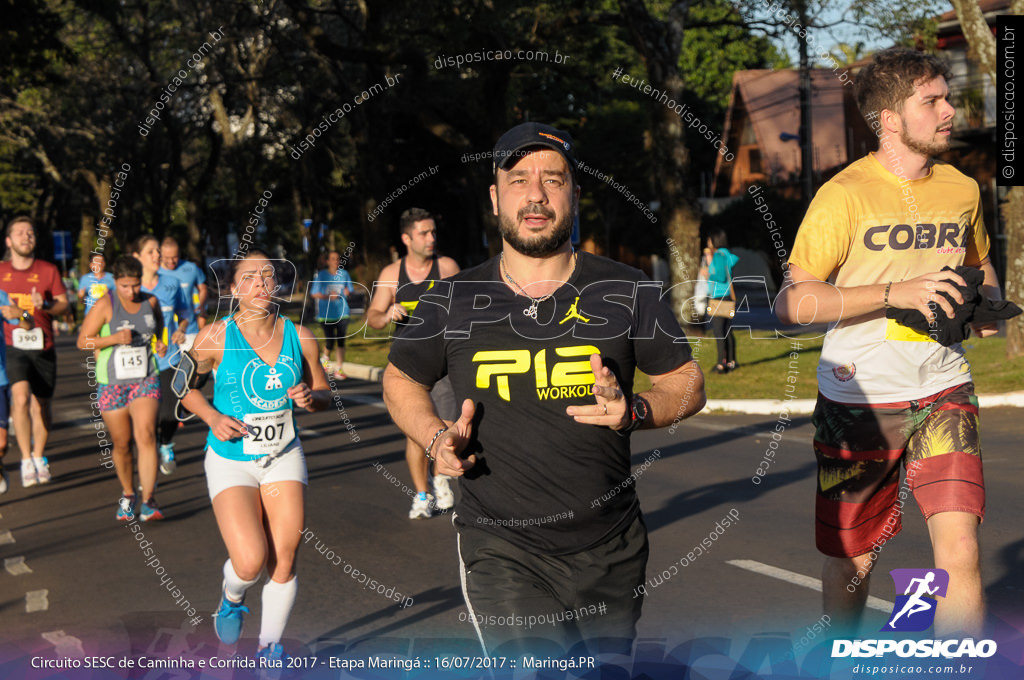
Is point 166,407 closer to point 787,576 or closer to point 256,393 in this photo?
point 256,393

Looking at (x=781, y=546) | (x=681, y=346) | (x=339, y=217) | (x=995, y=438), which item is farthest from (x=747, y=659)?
(x=339, y=217)

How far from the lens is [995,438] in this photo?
33.6ft

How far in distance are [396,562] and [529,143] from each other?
13.4 feet

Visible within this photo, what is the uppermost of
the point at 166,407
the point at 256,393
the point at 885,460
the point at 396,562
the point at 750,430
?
the point at 256,393

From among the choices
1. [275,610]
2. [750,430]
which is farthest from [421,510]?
[750,430]

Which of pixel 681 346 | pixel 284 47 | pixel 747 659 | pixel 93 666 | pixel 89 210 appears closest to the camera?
pixel 681 346

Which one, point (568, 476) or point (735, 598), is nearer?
point (568, 476)

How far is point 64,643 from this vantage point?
5465mm

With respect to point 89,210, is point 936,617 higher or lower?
lower

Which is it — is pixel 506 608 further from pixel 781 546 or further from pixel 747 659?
pixel 781 546

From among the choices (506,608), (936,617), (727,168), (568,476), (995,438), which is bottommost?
(995,438)

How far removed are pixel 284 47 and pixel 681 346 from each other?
27.7m

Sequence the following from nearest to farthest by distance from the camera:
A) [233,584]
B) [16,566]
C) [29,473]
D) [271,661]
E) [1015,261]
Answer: [271,661], [233,584], [16,566], [29,473], [1015,261]

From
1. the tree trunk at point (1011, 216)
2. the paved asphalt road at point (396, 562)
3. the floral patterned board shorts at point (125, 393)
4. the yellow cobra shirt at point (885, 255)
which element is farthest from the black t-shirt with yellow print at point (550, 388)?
the tree trunk at point (1011, 216)
